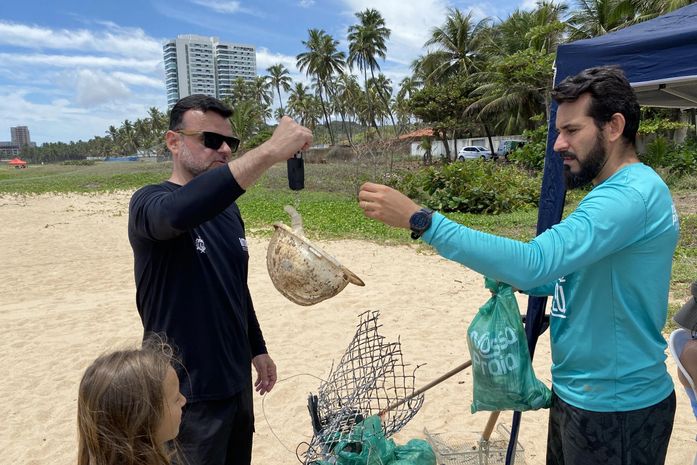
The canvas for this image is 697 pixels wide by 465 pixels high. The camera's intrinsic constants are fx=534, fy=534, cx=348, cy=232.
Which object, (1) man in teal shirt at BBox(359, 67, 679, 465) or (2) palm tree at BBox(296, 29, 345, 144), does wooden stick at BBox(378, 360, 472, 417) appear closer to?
(1) man in teal shirt at BBox(359, 67, 679, 465)

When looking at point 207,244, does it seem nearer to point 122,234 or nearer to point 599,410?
point 599,410

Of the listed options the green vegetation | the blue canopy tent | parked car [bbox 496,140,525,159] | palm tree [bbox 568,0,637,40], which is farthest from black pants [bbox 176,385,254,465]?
parked car [bbox 496,140,525,159]

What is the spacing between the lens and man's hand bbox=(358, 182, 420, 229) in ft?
4.58

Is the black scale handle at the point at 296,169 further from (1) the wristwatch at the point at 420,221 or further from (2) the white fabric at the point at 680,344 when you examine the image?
(2) the white fabric at the point at 680,344


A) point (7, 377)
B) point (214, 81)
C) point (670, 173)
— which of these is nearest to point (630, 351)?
point (7, 377)

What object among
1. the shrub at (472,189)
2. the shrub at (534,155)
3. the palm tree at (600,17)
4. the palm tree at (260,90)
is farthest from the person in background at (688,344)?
the palm tree at (260,90)

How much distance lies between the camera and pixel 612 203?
1420 mm

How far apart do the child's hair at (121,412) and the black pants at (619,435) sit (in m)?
1.20

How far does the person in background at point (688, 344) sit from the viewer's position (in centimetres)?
159

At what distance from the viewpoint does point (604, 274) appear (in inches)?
60.0

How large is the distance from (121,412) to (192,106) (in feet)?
3.65

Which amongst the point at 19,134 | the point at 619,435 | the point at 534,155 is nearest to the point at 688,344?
the point at 619,435

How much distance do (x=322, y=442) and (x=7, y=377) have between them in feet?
13.9

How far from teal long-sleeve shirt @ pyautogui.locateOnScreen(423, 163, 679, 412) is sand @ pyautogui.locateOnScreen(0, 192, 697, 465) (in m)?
1.07
